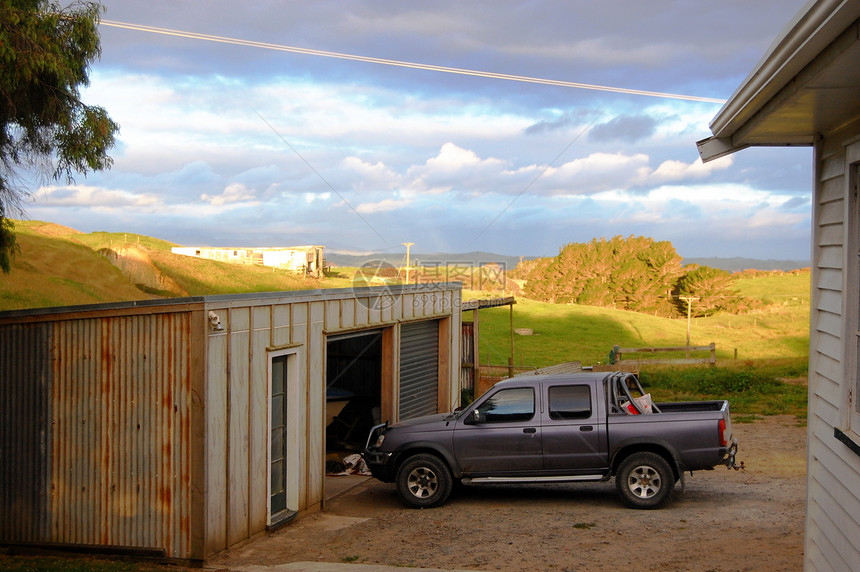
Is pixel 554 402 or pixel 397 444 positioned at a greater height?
pixel 554 402

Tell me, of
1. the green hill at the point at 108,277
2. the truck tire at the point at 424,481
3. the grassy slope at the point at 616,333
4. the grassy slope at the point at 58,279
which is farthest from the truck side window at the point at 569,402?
the grassy slope at the point at 616,333

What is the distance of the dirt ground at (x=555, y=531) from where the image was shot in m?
7.77

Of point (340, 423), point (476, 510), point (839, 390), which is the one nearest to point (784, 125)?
point (839, 390)

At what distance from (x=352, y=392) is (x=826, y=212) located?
12356 millimetres

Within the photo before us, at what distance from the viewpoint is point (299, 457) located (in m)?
10.3

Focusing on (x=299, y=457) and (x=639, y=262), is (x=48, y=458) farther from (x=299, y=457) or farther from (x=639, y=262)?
(x=639, y=262)

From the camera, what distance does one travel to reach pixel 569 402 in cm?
1032

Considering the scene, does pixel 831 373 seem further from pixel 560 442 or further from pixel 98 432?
pixel 98 432

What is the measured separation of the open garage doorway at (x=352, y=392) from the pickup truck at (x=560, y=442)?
4404 millimetres

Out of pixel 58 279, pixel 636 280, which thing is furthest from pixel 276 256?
pixel 636 280

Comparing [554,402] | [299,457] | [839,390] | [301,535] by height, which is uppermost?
[839,390]

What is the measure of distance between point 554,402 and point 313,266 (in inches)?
1463

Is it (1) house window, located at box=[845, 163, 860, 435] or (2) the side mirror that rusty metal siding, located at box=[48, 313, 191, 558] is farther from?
(1) house window, located at box=[845, 163, 860, 435]

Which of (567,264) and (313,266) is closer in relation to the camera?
(313,266)
